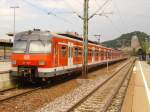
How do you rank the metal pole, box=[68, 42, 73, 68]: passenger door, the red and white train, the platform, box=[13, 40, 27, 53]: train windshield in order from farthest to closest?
the metal pole → box=[68, 42, 73, 68]: passenger door → box=[13, 40, 27, 53]: train windshield → the red and white train → the platform

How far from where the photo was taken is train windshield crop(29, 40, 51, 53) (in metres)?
16.3

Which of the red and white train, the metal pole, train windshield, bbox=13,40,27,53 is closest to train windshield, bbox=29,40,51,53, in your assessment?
the red and white train

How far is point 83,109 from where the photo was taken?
10930 mm

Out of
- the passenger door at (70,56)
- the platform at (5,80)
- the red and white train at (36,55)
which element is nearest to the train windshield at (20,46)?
the red and white train at (36,55)

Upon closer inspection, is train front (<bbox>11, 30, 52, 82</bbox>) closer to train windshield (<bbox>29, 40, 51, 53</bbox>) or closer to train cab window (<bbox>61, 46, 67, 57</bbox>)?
train windshield (<bbox>29, 40, 51, 53</bbox>)

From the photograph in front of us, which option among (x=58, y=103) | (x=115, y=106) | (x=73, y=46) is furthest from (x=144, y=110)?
(x=73, y=46)

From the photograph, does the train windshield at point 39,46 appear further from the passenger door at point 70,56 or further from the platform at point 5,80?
the passenger door at point 70,56

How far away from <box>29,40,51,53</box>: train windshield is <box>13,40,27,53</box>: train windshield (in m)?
0.38

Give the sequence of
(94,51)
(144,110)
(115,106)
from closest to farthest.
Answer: (144,110), (115,106), (94,51)

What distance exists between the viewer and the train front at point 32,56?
637 inches

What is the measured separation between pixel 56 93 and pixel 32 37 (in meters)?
3.53

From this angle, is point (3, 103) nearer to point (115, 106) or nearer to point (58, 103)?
point (58, 103)

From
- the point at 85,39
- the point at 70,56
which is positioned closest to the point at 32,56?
the point at 70,56

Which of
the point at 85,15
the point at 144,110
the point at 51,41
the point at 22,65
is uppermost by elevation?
the point at 85,15
